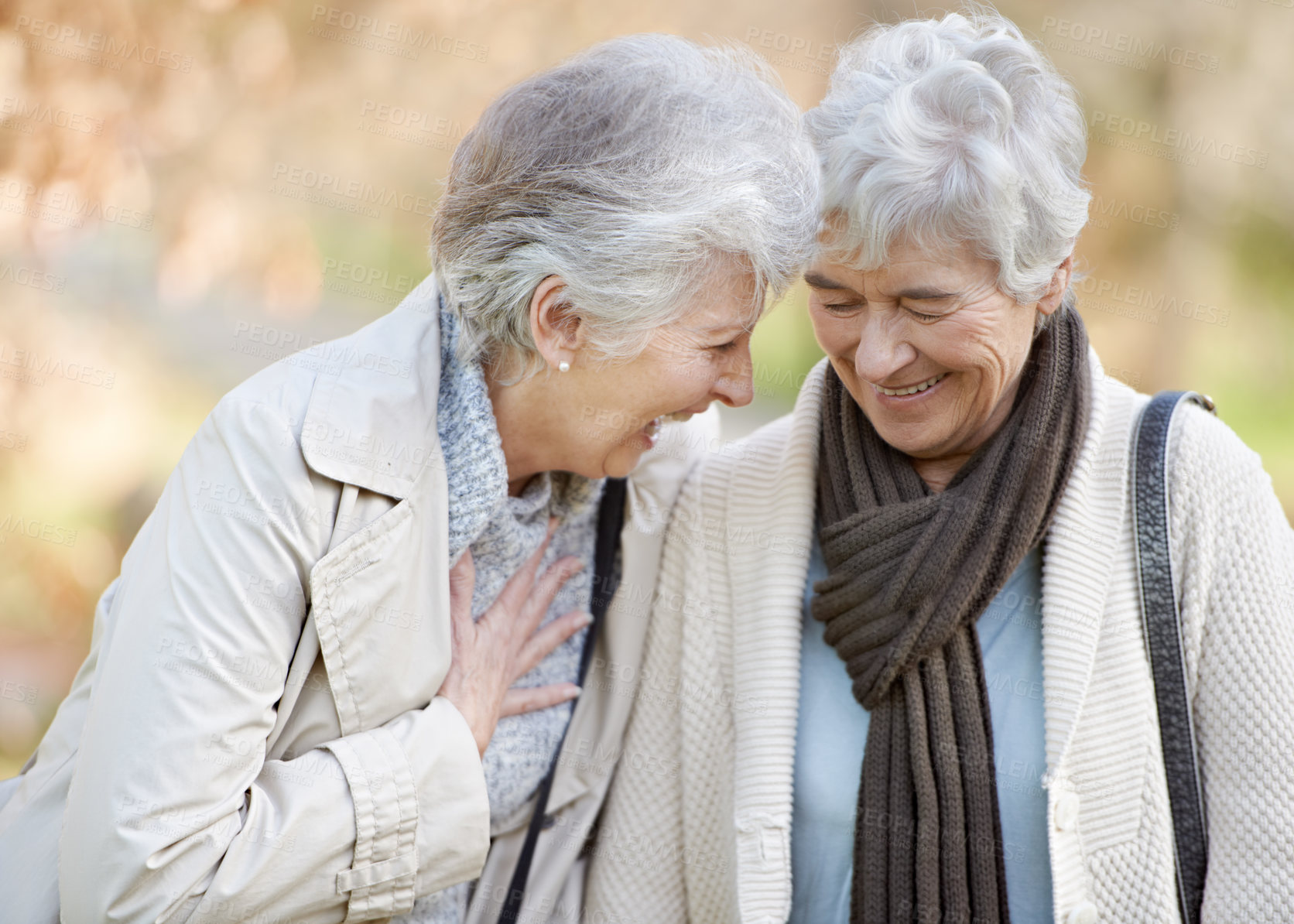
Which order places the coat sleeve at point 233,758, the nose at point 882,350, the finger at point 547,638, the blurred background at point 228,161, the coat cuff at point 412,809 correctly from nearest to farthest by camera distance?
the coat sleeve at point 233,758 → the coat cuff at point 412,809 → the nose at point 882,350 → the finger at point 547,638 → the blurred background at point 228,161

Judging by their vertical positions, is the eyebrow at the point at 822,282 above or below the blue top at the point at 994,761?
above

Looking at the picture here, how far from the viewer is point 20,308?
276 cm

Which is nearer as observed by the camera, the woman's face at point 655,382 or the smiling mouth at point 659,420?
the woman's face at point 655,382

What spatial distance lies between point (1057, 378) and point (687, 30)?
215 cm

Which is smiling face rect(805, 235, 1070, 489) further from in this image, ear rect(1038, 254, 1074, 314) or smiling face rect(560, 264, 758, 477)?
smiling face rect(560, 264, 758, 477)

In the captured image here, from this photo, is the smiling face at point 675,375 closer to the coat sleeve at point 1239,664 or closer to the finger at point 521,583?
the finger at point 521,583

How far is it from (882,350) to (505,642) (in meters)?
0.84

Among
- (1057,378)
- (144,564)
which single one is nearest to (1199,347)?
(1057,378)

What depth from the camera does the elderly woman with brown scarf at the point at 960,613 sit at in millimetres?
1652

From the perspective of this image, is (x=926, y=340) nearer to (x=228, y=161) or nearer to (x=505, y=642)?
(x=505, y=642)

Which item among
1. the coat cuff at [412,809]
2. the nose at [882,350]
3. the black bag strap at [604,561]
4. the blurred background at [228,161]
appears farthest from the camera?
the blurred background at [228,161]

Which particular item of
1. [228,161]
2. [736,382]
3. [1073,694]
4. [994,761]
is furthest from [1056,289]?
[228,161]

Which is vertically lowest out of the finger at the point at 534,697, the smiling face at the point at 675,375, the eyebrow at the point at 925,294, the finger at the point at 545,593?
the finger at the point at 534,697

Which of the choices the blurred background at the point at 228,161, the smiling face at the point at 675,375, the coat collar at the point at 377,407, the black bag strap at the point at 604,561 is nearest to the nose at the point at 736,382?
the smiling face at the point at 675,375
